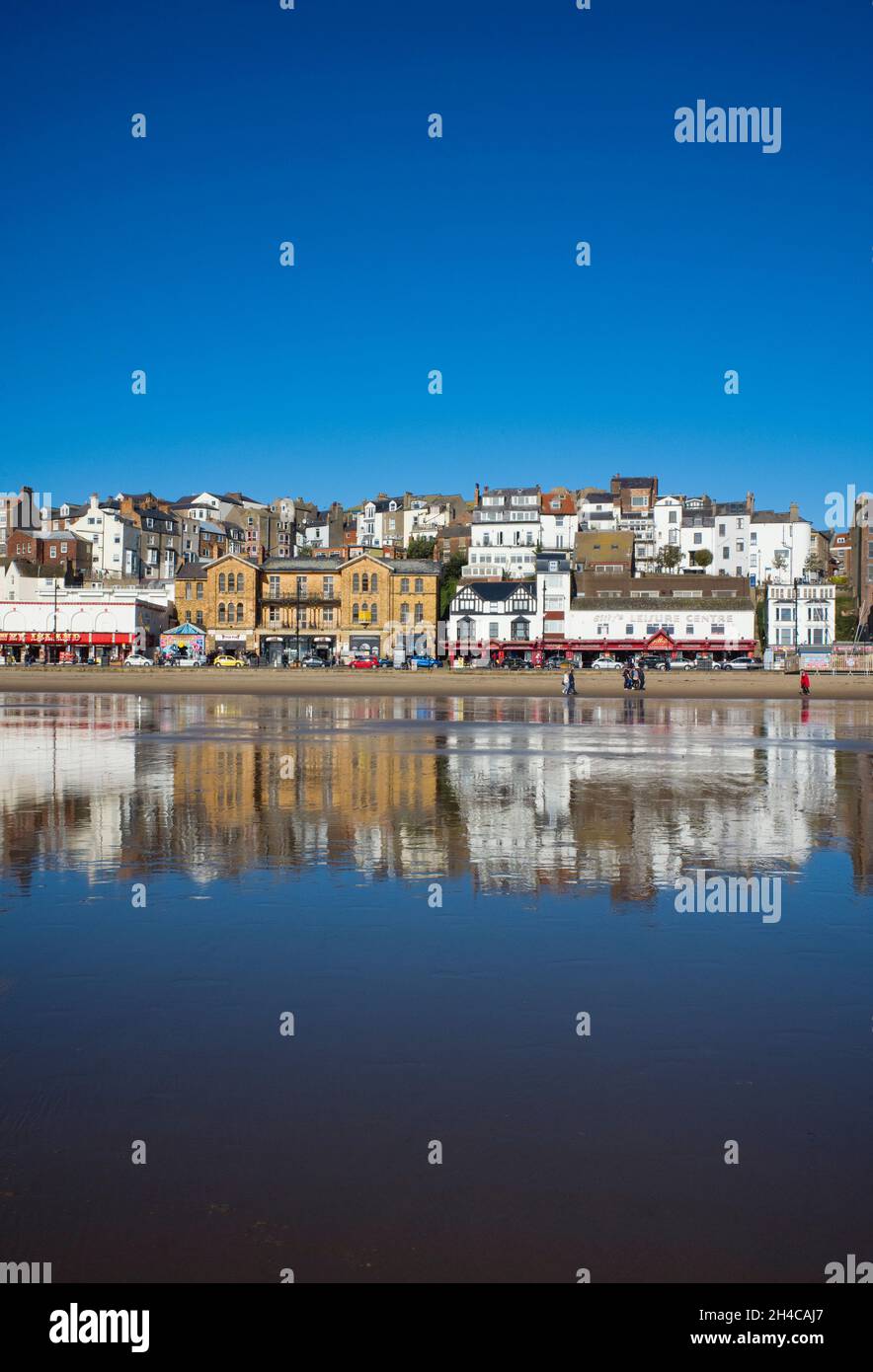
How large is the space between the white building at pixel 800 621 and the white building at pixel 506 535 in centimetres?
2480

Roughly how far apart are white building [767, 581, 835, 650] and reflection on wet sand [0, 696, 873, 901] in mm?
75199

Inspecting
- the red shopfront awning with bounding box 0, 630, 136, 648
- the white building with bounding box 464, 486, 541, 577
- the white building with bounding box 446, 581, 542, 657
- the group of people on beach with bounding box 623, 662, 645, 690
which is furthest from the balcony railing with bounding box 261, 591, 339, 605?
the group of people on beach with bounding box 623, 662, 645, 690

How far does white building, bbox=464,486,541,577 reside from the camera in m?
115

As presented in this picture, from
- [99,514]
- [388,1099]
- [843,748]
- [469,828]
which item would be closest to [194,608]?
[99,514]

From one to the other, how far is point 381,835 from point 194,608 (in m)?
96.4

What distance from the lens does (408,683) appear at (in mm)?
75312

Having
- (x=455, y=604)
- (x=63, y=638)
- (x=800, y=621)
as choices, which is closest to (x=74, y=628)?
(x=63, y=638)

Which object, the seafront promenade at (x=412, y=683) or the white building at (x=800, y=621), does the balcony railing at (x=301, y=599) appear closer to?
the seafront promenade at (x=412, y=683)

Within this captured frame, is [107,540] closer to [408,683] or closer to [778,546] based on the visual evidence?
[408,683]

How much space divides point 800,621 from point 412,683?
153 feet

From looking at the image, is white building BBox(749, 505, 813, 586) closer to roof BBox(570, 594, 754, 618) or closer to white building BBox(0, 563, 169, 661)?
roof BBox(570, 594, 754, 618)

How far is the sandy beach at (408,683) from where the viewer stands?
221ft

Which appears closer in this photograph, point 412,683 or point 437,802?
point 437,802
